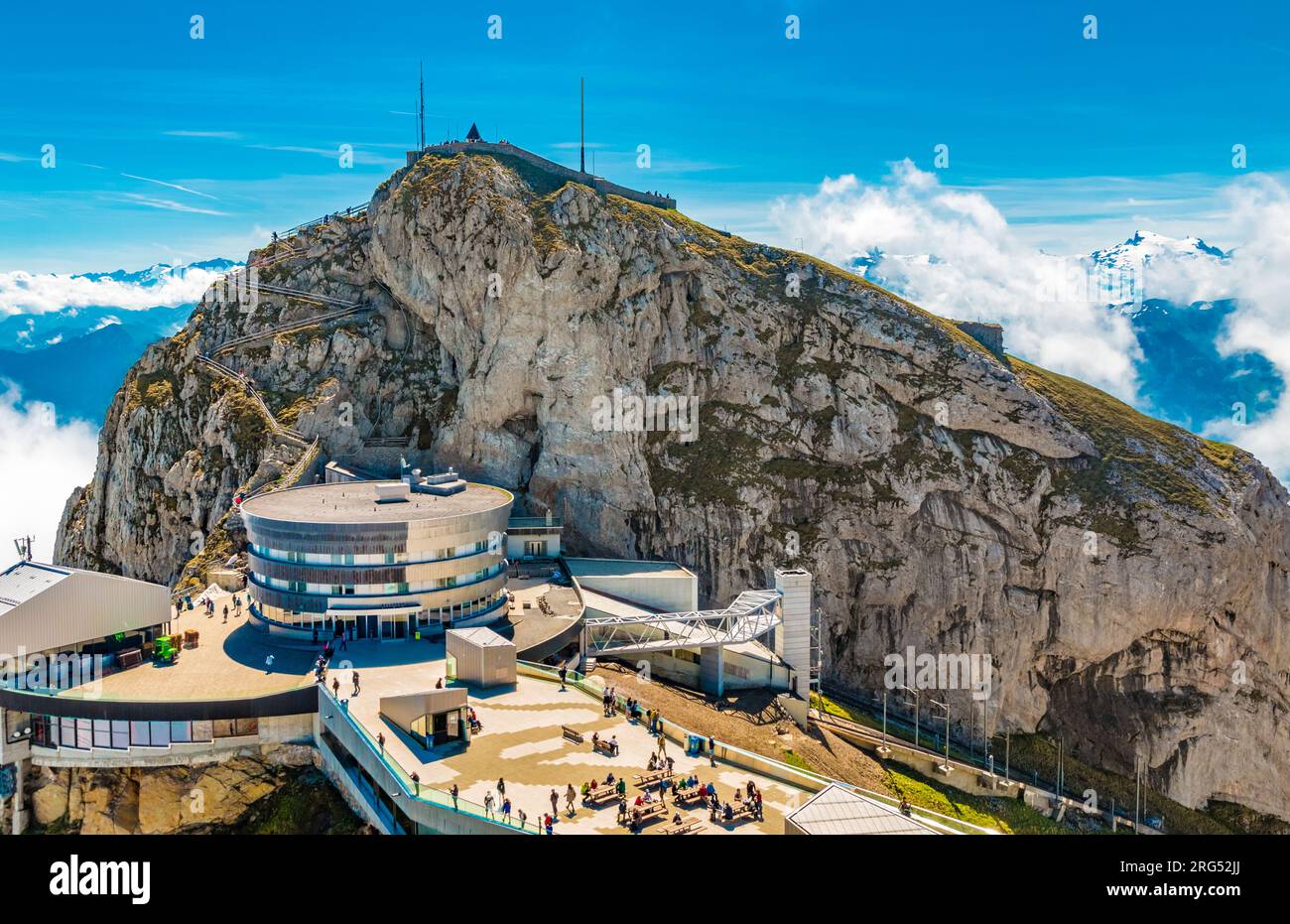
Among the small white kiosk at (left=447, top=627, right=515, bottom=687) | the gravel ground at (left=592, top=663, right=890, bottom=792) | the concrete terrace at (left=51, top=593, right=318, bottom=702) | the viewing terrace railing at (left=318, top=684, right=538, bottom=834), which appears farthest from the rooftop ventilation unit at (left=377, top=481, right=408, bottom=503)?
the viewing terrace railing at (left=318, top=684, right=538, bottom=834)

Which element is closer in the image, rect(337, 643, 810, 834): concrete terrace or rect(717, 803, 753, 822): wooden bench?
rect(717, 803, 753, 822): wooden bench

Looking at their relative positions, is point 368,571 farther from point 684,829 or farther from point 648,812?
point 684,829

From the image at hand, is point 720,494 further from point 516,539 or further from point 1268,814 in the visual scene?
point 1268,814

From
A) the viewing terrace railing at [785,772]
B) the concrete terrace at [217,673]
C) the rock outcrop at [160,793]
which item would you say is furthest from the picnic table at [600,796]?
the concrete terrace at [217,673]

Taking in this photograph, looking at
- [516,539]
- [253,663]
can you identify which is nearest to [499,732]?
[253,663]

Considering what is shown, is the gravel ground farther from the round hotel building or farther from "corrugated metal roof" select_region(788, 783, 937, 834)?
"corrugated metal roof" select_region(788, 783, 937, 834)

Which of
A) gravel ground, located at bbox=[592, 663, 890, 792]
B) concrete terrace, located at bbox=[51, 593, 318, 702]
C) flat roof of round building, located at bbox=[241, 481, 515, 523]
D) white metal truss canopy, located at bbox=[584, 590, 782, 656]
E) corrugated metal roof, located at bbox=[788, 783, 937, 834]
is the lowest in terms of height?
gravel ground, located at bbox=[592, 663, 890, 792]
